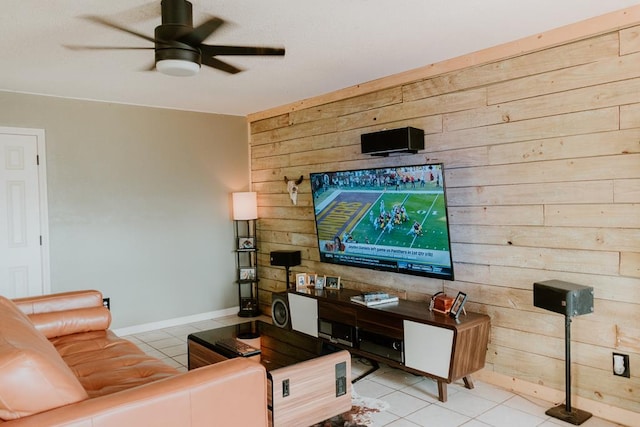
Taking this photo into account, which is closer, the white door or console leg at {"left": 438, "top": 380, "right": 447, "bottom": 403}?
console leg at {"left": 438, "top": 380, "right": 447, "bottom": 403}

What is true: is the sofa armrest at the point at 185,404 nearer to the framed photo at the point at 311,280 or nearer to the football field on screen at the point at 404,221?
the football field on screen at the point at 404,221

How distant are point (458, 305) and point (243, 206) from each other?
9.76ft

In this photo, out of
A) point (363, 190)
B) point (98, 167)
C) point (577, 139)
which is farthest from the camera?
point (98, 167)

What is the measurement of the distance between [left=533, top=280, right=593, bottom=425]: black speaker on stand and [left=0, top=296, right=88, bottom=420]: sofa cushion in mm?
2451

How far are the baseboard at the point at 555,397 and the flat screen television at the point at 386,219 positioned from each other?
31.0 inches

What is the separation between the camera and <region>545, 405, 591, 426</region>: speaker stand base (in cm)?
277

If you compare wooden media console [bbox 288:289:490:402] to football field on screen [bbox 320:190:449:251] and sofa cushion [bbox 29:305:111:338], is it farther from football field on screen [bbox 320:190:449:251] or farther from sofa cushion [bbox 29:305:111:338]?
sofa cushion [bbox 29:305:111:338]

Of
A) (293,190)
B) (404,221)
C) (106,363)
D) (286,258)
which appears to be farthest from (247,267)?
(106,363)

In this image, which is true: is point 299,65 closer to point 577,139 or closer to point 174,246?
point 577,139

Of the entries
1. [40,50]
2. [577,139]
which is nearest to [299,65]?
[40,50]

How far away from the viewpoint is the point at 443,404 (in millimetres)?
3084

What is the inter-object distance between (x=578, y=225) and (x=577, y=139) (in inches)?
20.9

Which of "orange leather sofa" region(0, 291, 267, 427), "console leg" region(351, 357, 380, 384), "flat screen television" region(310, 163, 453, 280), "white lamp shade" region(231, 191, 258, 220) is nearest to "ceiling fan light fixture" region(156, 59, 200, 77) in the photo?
"orange leather sofa" region(0, 291, 267, 427)

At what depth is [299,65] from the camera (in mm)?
3643
